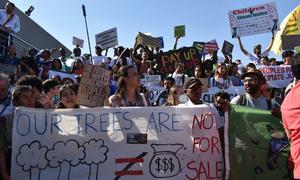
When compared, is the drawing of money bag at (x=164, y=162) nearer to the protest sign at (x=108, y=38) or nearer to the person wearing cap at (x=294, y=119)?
the person wearing cap at (x=294, y=119)

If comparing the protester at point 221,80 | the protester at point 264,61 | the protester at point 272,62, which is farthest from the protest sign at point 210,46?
the protester at point 221,80

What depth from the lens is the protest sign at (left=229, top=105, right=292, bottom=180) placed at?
4.92 meters

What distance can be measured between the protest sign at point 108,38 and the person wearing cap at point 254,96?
30.0ft

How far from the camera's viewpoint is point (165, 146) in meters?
5.25

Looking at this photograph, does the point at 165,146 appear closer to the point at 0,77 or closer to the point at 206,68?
the point at 0,77

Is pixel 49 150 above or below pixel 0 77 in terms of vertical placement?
below

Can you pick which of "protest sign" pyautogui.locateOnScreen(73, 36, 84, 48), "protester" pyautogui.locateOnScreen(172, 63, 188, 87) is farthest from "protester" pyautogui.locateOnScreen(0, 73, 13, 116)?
"protest sign" pyautogui.locateOnScreen(73, 36, 84, 48)

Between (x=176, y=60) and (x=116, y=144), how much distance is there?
275 inches

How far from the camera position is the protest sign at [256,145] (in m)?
4.92

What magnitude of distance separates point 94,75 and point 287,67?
6113 mm

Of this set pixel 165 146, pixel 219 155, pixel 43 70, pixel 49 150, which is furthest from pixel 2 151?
pixel 43 70

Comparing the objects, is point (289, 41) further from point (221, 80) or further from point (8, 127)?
point (8, 127)

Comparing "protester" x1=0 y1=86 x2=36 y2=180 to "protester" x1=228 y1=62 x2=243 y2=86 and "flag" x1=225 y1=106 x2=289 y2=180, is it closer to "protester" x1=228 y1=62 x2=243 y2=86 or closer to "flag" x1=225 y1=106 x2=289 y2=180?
"flag" x1=225 y1=106 x2=289 y2=180

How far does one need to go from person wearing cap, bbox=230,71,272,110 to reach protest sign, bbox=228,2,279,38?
747cm
